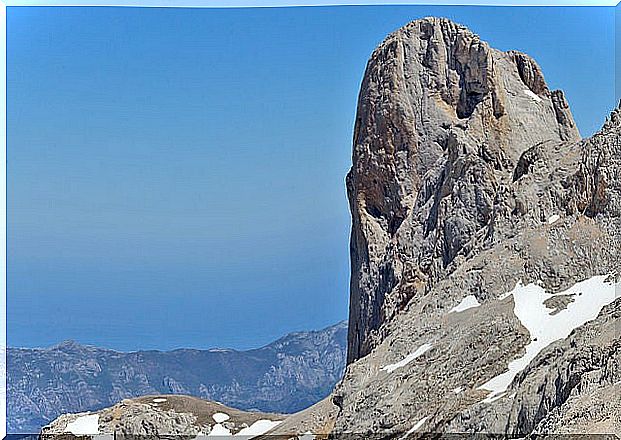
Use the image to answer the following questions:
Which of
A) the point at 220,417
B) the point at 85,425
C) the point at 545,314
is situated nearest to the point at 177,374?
the point at 220,417

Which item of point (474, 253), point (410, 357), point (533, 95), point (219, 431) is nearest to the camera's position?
point (410, 357)

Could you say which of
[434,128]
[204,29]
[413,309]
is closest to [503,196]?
[413,309]

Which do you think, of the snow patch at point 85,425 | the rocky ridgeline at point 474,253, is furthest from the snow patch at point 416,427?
the snow patch at point 85,425

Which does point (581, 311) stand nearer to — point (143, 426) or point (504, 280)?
point (504, 280)

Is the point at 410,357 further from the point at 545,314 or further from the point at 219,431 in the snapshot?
the point at 219,431

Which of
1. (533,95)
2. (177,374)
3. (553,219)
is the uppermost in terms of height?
(177,374)

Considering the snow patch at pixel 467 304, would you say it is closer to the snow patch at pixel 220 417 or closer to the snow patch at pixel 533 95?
the snow patch at pixel 220 417

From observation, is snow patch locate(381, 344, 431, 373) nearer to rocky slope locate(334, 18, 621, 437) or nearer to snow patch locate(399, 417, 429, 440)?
rocky slope locate(334, 18, 621, 437)
